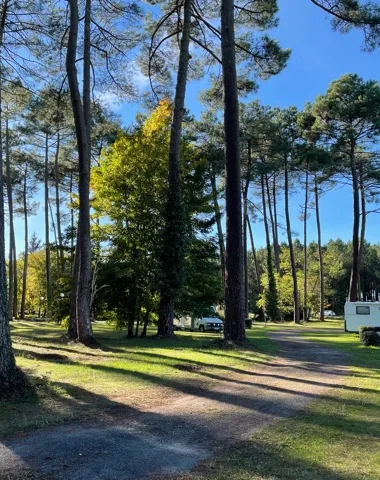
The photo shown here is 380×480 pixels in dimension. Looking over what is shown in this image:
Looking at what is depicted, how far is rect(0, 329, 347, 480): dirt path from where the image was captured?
12.0 feet

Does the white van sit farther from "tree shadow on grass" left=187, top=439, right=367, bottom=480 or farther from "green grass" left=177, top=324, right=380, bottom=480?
"tree shadow on grass" left=187, top=439, right=367, bottom=480

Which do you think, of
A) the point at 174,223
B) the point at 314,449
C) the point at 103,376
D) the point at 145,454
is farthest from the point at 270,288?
the point at 145,454

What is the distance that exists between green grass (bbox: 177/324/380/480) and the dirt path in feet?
0.75

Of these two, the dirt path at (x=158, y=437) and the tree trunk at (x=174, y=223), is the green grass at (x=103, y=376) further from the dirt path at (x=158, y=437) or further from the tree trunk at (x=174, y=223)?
the tree trunk at (x=174, y=223)

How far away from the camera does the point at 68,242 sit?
2044cm

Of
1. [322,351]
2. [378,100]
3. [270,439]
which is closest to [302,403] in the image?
[270,439]

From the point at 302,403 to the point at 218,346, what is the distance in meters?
6.40

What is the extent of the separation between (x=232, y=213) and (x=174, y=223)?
13.9 ft

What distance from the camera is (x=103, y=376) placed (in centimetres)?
810

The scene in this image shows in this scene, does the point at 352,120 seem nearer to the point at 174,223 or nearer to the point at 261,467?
the point at 174,223

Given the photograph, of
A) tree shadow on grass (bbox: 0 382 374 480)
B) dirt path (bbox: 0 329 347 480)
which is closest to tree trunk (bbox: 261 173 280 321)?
dirt path (bbox: 0 329 347 480)

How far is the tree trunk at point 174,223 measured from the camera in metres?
16.6

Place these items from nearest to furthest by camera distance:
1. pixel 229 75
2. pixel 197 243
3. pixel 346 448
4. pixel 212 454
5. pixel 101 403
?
pixel 212 454
pixel 346 448
pixel 101 403
pixel 229 75
pixel 197 243

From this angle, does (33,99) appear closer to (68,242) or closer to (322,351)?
(68,242)
